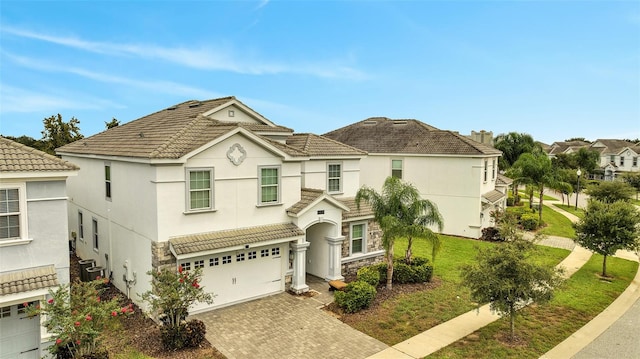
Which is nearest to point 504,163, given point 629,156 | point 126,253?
point 629,156

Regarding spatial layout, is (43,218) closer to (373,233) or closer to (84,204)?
(84,204)

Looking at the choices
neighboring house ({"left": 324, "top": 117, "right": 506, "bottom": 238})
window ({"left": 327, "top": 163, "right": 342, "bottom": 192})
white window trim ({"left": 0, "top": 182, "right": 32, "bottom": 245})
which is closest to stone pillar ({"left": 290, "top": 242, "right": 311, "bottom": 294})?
window ({"left": 327, "top": 163, "right": 342, "bottom": 192})

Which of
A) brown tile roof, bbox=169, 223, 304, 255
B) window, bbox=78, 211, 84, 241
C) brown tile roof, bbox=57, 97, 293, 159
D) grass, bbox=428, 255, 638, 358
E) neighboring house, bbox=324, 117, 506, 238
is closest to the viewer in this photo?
grass, bbox=428, 255, 638, 358

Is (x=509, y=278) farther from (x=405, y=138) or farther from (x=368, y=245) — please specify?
(x=405, y=138)

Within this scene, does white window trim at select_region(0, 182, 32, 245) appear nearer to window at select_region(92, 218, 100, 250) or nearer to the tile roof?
the tile roof

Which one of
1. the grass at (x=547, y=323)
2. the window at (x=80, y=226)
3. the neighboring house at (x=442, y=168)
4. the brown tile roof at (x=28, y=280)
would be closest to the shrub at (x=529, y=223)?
the neighboring house at (x=442, y=168)

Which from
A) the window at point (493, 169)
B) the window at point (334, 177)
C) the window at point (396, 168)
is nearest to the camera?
the window at point (334, 177)

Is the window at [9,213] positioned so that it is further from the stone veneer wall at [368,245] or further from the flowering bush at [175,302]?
the stone veneer wall at [368,245]
